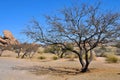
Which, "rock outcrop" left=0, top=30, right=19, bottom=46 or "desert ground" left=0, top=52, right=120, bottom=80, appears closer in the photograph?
"desert ground" left=0, top=52, right=120, bottom=80

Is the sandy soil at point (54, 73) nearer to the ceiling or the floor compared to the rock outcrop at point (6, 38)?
nearer to the floor

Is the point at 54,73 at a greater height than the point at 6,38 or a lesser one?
lesser

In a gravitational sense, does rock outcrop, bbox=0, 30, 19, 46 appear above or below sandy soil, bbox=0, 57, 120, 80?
above

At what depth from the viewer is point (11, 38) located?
3716 inches

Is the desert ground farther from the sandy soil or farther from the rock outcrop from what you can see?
the rock outcrop

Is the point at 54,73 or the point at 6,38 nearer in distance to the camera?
the point at 54,73

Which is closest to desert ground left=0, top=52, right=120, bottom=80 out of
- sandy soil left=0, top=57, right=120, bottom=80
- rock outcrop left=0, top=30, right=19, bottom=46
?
sandy soil left=0, top=57, right=120, bottom=80

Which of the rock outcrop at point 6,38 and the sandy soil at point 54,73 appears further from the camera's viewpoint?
the rock outcrop at point 6,38

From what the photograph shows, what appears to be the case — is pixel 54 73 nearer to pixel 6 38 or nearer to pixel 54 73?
pixel 54 73

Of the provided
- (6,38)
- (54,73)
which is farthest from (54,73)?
(6,38)

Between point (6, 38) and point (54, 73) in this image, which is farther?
point (6, 38)

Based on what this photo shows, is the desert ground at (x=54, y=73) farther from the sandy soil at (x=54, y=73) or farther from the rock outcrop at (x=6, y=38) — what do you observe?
the rock outcrop at (x=6, y=38)

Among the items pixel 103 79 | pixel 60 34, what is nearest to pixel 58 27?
pixel 60 34

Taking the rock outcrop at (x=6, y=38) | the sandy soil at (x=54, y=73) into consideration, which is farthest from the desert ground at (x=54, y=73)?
the rock outcrop at (x=6, y=38)
